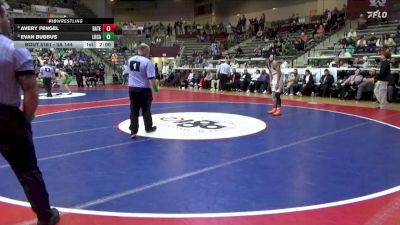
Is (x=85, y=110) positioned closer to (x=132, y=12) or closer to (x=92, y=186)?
(x=92, y=186)

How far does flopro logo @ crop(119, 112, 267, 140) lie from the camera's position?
7.07 m

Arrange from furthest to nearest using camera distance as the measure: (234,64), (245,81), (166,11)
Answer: (166,11) < (234,64) < (245,81)

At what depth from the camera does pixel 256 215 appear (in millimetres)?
3467

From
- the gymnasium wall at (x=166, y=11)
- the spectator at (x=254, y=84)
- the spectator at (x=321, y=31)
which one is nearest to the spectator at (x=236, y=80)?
the spectator at (x=254, y=84)

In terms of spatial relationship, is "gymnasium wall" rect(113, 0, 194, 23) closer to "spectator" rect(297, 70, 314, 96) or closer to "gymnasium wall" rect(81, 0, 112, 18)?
"gymnasium wall" rect(81, 0, 112, 18)

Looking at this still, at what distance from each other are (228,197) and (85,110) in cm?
799

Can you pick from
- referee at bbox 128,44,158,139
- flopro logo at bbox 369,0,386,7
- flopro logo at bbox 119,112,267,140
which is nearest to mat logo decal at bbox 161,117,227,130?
flopro logo at bbox 119,112,267,140

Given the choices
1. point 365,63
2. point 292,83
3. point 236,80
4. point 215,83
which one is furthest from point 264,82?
point 365,63

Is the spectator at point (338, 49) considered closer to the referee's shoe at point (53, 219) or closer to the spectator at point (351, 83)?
the spectator at point (351, 83)

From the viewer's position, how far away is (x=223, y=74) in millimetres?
18531

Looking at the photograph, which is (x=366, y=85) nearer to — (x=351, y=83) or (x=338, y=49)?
(x=351, y=83)

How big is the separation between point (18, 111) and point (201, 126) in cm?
520

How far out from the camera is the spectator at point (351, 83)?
13.5 meters

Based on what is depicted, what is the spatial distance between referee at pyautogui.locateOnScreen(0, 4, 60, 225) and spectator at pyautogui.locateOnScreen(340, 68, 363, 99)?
12400 millimetres
